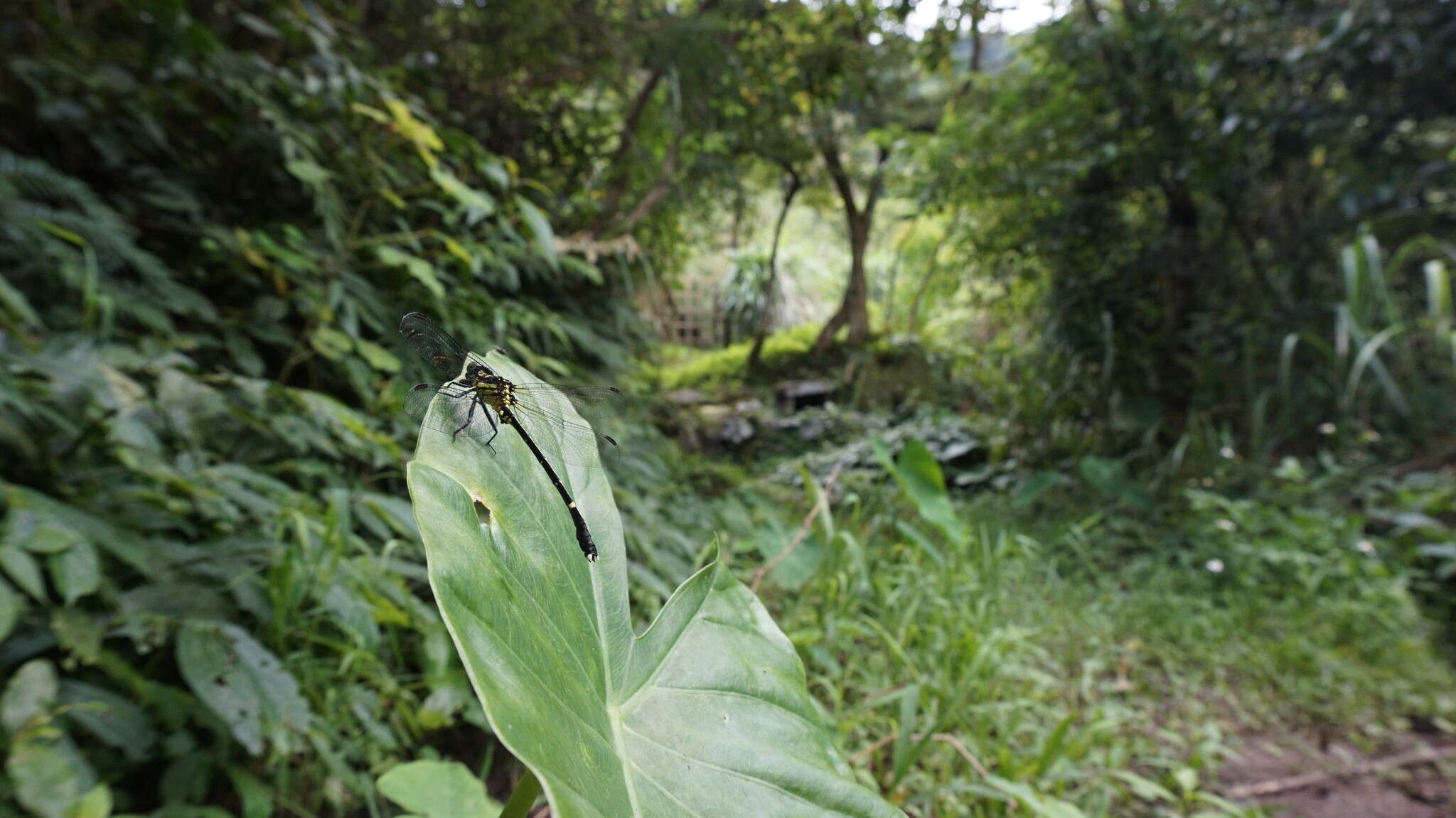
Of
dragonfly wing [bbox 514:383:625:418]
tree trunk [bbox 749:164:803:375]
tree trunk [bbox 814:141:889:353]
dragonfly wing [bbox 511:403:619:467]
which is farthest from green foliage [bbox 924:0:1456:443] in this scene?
dragonfly wing [bbox 511:403:619:467]

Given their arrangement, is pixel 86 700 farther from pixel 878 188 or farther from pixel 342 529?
pixel 878 188

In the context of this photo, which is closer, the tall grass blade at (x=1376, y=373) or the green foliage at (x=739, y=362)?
the tall grass blade at (x=1376, y=373)

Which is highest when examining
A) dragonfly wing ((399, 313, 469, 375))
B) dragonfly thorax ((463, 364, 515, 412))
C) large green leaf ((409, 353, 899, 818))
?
dragonfly wing ((399, 313, 469, 375))

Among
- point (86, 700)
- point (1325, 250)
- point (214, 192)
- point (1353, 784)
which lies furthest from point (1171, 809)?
point (1325, 250)

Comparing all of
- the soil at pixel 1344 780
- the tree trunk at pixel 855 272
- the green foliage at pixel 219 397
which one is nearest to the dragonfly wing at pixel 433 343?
the green foliage at pixel 219 397

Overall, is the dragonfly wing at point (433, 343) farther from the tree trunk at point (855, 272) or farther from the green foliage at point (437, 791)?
the tree trunk at point (855, 272)

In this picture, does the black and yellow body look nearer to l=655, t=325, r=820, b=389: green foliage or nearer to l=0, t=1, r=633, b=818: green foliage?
l=0, t=1, r=633, b=818: green foliage

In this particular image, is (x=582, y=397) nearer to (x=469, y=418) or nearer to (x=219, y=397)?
(x=469, y=418)

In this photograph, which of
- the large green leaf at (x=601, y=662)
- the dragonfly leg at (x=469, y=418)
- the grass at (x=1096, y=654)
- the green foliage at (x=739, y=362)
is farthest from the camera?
the green foliage at (x=739, y=362)
